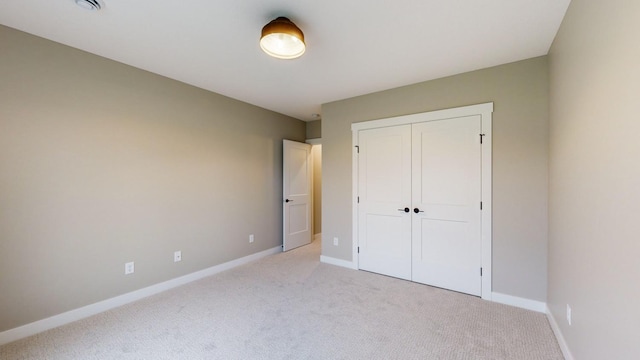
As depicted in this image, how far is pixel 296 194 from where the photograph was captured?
15.9 ft

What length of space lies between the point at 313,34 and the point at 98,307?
130 inches

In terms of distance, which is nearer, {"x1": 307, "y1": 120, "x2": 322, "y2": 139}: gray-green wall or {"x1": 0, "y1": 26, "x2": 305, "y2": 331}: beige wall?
{"x1": 0, "y1": 26, "x2": 305, "y2": 331}: beige wall

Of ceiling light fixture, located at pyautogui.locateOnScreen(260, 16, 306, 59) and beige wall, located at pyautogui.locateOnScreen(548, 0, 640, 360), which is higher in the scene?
ceiling light fixture, located at pyautogui.locateOnScreen(260, 16, 306, 59)

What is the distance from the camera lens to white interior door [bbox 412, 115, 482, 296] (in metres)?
2.84

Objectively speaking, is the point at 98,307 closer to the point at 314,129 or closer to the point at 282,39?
the point at 282,39

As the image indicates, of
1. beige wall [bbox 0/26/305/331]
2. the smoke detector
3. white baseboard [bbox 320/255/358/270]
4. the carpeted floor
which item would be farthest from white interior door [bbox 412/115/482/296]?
the smoke detector

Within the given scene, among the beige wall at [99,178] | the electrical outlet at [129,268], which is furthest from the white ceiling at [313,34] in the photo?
the electrical outlet at [129,268]

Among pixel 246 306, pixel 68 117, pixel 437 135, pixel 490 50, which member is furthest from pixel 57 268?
pixel 490 50

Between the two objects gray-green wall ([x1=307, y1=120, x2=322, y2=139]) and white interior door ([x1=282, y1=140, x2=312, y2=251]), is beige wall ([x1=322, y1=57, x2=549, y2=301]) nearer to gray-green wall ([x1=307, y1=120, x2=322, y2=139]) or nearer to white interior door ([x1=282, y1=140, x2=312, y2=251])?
gray-green wall ([x1=307, y1=120, x2=322, y2=139])

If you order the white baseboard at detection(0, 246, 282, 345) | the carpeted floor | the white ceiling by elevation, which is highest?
the white ceiling

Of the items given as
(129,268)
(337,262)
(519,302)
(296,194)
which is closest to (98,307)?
(129,268)

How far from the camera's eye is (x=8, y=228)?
2.07m

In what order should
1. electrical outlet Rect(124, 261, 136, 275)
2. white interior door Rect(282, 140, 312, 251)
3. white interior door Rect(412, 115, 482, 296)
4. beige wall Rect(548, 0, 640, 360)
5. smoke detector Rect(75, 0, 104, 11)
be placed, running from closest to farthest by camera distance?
beige wall Rect(548, 0, 640, 360)
smoke detector Rect(75, 0, 104, 11)
electrical outlet Rect(124, 261, 136, 275)
white interior door Rect(412, 115, 482, 296)
white interior door Rect(282, 140, 312, 251)

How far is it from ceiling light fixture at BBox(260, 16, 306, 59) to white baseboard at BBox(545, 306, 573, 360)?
295 centimetres
